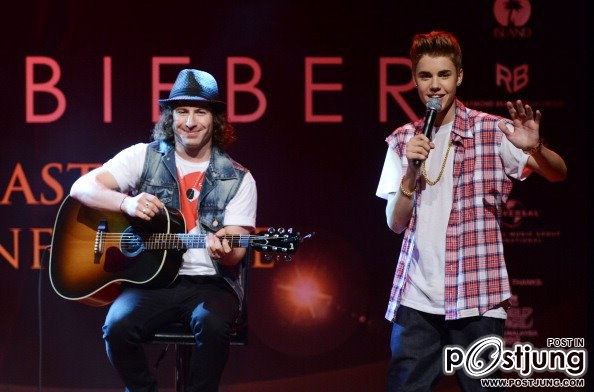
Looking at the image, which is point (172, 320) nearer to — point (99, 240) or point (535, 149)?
point (99, 240)

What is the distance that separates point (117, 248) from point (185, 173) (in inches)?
18.4

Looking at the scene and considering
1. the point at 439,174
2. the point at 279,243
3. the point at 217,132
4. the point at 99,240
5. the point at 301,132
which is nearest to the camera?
the point at 439,174

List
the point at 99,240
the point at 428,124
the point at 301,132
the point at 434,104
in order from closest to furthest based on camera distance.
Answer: the point at 428,124 → the point at 434,104 → the point at 99,240 → the point at 301,132

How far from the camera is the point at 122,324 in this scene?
3740 mm

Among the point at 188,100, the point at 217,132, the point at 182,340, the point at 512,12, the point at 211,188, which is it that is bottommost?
the point at 182,340

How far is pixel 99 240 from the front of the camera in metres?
4.00

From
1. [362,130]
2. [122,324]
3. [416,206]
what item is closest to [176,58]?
[362,130]

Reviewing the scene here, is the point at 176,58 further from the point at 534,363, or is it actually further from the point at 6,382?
the point at 534,363

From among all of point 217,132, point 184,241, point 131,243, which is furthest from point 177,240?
point 217,132

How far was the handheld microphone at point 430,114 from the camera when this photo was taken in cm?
303

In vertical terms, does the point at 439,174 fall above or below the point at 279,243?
above

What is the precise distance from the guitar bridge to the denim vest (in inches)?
10.0

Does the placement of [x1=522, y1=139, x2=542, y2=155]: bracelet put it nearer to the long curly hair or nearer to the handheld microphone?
the handheld microphone

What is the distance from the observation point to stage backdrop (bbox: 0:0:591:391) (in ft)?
17.3
